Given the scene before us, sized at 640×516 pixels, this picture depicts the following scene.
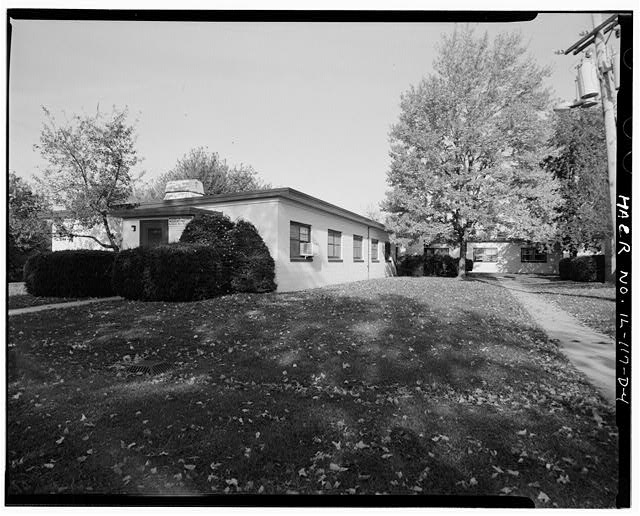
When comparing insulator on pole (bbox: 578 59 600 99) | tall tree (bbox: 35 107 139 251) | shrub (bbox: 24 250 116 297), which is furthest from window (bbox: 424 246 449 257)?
insulator on pole (bbox: 578 59 600 99)

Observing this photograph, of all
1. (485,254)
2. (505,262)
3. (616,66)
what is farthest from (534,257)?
(616,66)

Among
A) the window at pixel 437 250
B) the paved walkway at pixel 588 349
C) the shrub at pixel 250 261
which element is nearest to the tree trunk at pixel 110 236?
the shrub at pixel 250 261

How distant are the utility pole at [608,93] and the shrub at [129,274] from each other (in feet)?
18.0

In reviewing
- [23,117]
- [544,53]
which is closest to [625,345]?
[544,53]

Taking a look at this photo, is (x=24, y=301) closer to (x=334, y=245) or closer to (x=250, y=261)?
(x=250, y=261)

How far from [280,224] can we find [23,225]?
578cm

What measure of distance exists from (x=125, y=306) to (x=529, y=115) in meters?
5.64

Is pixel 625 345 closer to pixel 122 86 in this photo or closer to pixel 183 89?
pixel 183 89

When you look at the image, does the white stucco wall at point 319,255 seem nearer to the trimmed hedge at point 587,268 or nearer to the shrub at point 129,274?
the shrub at point 129,274

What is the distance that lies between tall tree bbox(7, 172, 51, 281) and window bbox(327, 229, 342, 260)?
26.4ft

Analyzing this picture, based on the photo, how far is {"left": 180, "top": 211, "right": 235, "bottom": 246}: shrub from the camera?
747 centimetres

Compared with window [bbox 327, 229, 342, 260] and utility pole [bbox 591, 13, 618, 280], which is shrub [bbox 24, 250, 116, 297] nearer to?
utility pole [bbox 591, 13, 618, 280]

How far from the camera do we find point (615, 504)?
168cm

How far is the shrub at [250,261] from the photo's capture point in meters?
7.59
